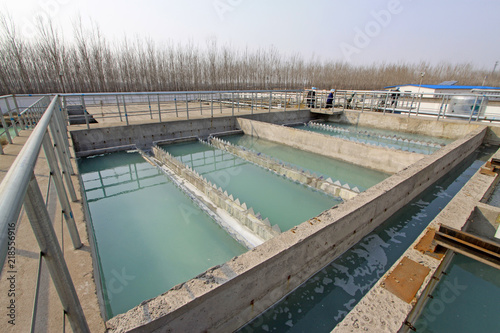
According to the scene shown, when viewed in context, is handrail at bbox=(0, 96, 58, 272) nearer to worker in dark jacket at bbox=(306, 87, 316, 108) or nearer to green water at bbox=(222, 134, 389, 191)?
green water at bbox=(222, 134, 389, 191)

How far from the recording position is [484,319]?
2.30 meters

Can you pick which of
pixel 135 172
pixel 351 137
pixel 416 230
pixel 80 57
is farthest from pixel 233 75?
pixel 416 230

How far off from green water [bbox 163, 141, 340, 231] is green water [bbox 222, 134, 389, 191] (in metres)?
1.05

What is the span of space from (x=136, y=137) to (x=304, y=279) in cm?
685

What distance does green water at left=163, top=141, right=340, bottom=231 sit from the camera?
13.5 feet

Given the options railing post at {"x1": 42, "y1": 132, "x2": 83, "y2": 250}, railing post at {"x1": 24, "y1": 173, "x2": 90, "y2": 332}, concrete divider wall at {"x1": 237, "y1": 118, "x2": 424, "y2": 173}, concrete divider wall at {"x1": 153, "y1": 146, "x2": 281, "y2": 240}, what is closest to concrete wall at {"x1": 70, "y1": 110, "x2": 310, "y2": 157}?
concrete divider wall at {"x1": 237, "y1": 118, "x2": 424, "y2": 173}

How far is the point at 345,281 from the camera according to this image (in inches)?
110

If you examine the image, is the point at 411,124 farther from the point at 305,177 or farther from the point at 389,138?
the point at 305,177

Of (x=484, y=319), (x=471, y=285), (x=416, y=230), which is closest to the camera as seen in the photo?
(x=484, y=319)

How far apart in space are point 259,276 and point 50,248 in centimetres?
161

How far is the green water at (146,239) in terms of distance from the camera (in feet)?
8.87

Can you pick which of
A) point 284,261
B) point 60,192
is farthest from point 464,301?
point 60,192

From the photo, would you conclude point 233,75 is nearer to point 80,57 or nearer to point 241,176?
point 80,57

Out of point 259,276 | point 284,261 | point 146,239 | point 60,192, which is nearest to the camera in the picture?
point 60,192
